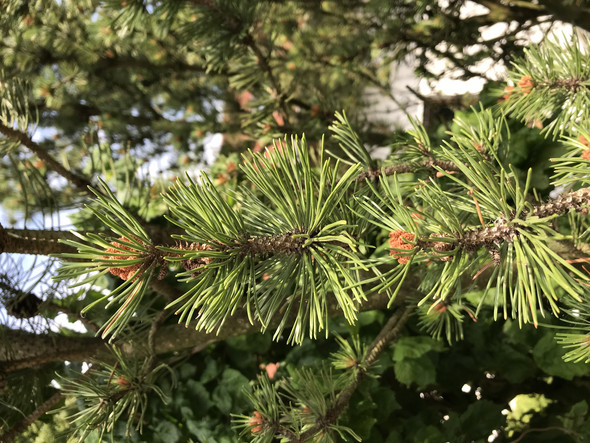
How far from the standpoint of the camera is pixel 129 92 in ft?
4.40

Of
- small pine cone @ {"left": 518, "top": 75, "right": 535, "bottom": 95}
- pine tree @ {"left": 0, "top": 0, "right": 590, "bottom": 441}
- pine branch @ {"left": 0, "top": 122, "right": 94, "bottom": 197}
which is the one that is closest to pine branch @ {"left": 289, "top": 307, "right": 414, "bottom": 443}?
pine tree @ {"left": 0, "top": 0, "right": 590, "bottom": 441}

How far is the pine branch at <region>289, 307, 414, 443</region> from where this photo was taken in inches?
17.1

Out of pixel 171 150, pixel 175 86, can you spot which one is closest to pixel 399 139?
pixel 175 86

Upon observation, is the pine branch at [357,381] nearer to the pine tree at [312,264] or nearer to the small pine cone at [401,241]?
the pine tree at [312,264]

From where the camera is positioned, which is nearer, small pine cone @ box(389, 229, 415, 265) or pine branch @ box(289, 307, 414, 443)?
small pine cone @ box(389, 229, 415, 265)

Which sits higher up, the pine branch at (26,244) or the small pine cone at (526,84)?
the small pine cone at (526,84)

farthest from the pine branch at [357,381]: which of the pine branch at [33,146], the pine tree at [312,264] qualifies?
the pine branch at [33,146]

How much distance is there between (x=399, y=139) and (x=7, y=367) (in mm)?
473

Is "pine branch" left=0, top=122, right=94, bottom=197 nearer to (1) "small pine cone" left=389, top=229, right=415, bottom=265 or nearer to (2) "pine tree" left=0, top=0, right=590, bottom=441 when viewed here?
(2) "pine tree" left=0, top=0, right=590, bottom=441

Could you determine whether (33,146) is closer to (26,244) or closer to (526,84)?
(26,244)

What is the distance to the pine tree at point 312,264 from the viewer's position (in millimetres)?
246

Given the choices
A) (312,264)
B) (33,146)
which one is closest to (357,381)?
(312,264)

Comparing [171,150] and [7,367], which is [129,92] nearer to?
[171,150]

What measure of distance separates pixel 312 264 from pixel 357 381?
262mm
